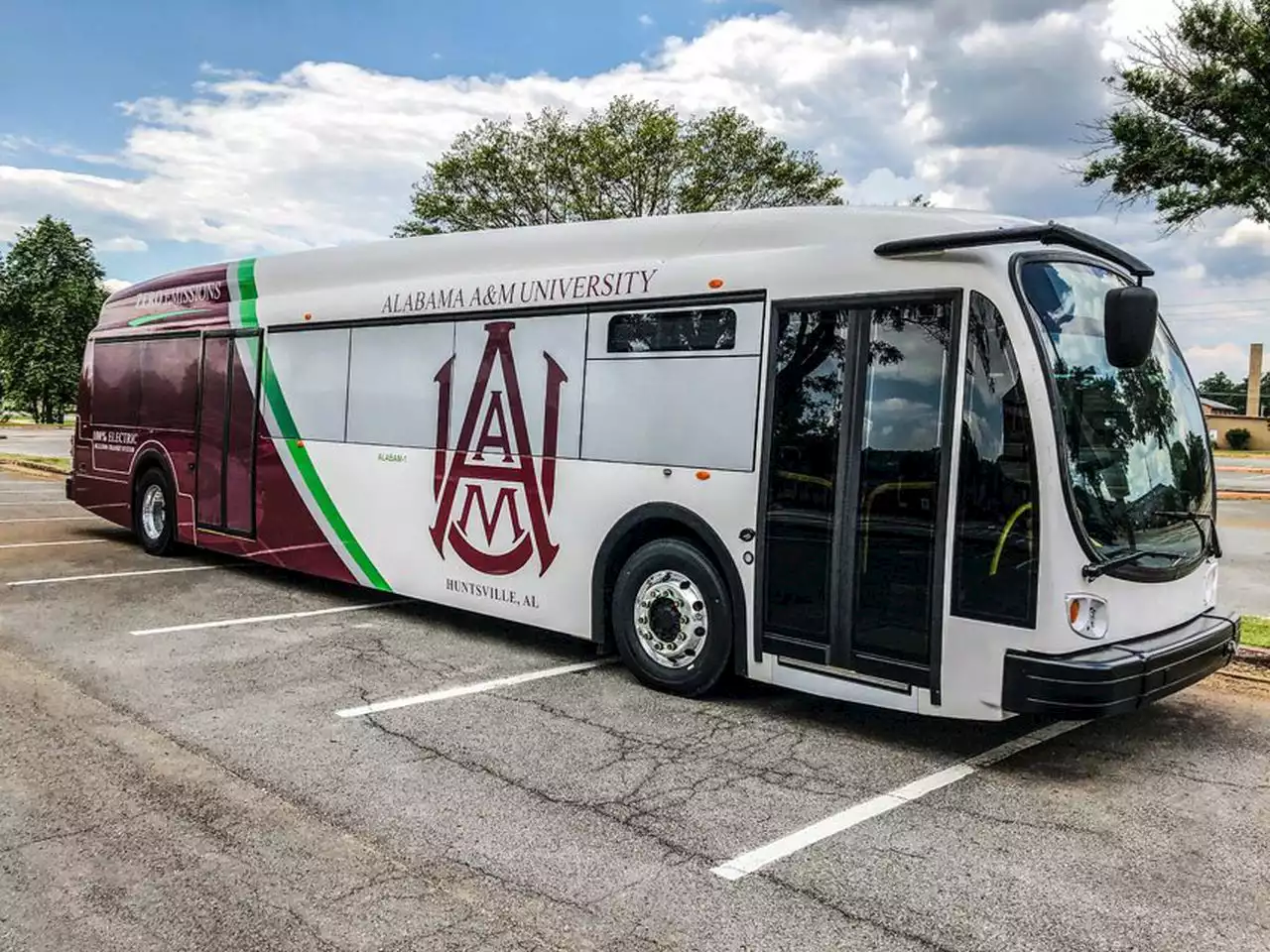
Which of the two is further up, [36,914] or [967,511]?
[967,511]

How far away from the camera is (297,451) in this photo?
9.36 m

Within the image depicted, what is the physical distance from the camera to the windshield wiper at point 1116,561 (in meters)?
4.87

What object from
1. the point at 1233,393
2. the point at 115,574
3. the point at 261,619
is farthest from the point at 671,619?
the point at 1233,393

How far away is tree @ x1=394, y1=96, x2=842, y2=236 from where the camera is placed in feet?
90.3

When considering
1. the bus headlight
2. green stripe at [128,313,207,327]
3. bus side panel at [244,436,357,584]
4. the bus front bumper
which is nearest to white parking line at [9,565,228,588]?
bus side panel at [244,436,357,584]

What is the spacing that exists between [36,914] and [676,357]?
13.9 ft

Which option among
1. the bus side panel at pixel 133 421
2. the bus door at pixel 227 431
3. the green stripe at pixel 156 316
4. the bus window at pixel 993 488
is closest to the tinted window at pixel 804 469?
the bus window at pixel 993 488

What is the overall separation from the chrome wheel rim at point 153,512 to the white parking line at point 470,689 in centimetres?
630

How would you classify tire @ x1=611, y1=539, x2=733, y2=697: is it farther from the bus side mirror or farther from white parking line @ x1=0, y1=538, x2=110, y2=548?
white parking line @ x1=0, y1=538, x2=110, y2=548

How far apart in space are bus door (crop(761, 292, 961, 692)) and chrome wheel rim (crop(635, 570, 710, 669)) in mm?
549

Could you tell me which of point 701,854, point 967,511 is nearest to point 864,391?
point 967,511

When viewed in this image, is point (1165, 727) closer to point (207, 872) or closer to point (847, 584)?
point (847, 584)

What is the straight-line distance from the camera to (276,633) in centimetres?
800

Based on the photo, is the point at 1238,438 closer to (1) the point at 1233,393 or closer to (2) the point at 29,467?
(1) the point at 1233,393
